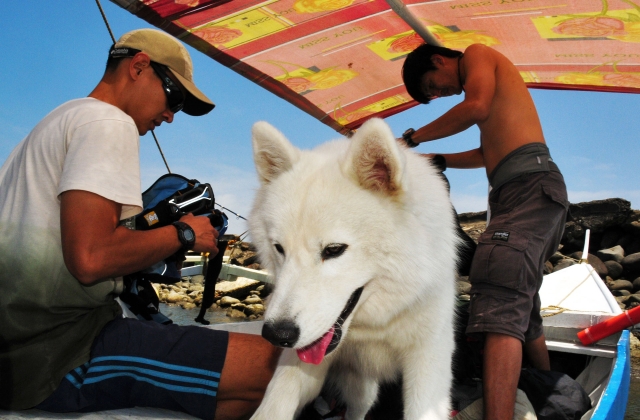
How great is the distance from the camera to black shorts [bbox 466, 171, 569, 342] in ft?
7.41

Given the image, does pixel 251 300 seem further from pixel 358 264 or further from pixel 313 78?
pixel 358 264

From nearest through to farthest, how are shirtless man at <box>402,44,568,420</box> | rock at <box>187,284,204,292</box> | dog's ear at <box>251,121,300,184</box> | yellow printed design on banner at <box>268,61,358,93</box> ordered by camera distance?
dog's ear at <box>251,121,300,184</box>
shirtless man at <box>402,44,568,420</box>
yellow printed design on banner at <box>268,61,358,93</box>
rock at <box>187,284,204,292</box>

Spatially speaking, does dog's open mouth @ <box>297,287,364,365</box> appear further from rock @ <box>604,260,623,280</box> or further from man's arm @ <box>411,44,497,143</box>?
rock @ <box>604,260,623,280</box>

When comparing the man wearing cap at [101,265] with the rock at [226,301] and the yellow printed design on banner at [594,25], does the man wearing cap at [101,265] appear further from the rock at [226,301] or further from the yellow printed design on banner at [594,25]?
the rock at [226,301]

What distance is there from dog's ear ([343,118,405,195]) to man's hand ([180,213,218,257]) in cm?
74

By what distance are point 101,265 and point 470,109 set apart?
6.48ft

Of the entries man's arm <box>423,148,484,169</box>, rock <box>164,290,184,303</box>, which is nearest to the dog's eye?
man's arm <box>423,148,484,169</box>

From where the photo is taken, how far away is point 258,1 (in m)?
3.13

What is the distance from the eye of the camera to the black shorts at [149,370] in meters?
1.93

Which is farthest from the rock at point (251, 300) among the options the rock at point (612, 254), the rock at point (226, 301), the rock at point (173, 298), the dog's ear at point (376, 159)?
the rock at point (612, 254)

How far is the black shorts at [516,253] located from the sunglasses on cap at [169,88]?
1677 mm

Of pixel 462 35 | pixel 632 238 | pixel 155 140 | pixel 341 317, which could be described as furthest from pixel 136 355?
pixel 632 238

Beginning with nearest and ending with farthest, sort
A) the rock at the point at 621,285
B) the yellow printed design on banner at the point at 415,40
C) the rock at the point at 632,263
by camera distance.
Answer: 1. the yellow printed design on banner at the point at 415,40
2. the rock at the point at 621,285
3. the rock at the point at 632,263

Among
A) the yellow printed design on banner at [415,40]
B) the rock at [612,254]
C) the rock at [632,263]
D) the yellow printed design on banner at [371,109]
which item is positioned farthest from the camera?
the rock at [612,254]
